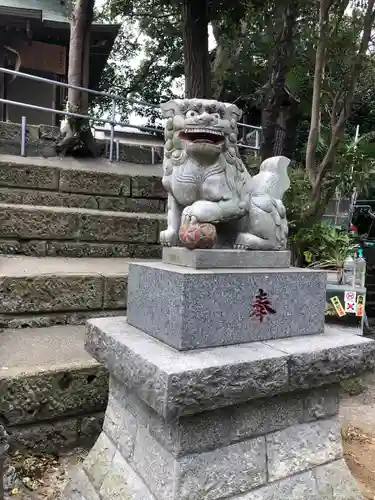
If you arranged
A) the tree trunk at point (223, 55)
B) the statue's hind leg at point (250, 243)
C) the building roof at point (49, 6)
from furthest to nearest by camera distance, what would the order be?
the building roof at point (49, 6) → the tree trunk at point (223, 55) → the statue's hind leg at point (250, 243)

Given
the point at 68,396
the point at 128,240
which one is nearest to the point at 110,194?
the point at 128,240

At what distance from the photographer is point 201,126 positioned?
191 centimetres

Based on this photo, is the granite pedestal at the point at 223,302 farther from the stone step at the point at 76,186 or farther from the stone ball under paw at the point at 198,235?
the stone step at the point at 76,186

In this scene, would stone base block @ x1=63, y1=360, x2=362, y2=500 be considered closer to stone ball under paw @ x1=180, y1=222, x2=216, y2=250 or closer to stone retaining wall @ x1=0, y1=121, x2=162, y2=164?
stone ball under paw @ x1=180, y1=222, x2=216, y2=250

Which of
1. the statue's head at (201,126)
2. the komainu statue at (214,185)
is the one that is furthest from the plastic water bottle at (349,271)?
the statue's head at (201,126)

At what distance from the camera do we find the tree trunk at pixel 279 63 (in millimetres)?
5195

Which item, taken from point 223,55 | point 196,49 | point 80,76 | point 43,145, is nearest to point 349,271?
point 196,49

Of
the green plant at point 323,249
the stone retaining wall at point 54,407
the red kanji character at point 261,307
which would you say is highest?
the green plant at point 323,249

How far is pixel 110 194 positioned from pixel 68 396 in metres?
2.81

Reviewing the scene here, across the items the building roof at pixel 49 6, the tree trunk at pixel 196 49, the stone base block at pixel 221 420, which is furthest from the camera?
the building roof at pixel 49 6

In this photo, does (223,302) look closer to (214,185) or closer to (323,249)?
(214,185)

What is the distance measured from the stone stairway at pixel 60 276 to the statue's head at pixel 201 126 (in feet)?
4.55

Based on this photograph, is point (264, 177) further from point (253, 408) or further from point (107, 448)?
point (107, 448)

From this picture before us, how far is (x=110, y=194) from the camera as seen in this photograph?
15.8 feet
